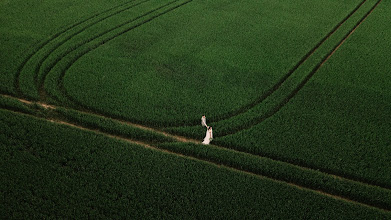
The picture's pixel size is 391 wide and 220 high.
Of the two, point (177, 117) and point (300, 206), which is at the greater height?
point (177, 117)

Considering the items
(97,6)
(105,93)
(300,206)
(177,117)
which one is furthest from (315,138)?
(97,6)

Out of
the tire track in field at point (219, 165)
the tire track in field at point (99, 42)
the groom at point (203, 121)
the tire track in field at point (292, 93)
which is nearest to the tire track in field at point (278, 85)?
the groom at point (203, 121)

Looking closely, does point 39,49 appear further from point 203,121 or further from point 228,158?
point 228,158

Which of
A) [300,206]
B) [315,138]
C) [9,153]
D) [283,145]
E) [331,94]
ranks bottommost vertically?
[9,153]

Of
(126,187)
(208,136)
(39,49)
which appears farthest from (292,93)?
(39,49)

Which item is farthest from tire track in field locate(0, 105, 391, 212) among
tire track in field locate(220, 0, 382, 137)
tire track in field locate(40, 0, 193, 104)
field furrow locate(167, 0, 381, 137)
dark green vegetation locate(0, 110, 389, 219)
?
tire track in field locate(220, 0, 382, 137)

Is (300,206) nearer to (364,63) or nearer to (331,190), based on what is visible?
(331,190)

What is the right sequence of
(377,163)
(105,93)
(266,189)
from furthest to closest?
(105,93) → (377,163) → (266,189)

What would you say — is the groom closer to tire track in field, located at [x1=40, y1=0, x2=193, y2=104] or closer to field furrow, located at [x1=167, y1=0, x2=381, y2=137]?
field furrow, located at [x1=167, y1=0, x2=381, y2=137]

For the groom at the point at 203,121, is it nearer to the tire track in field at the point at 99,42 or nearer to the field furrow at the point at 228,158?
the field furrow at the point at 228,158
